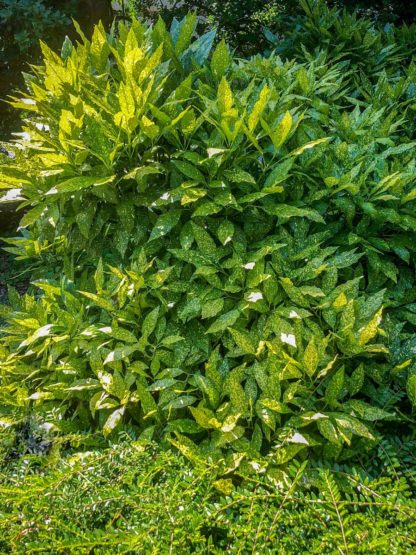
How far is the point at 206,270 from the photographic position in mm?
2379

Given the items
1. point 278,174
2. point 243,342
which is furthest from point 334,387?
point 278,174

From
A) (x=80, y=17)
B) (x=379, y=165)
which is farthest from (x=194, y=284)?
(x=80, y=17)

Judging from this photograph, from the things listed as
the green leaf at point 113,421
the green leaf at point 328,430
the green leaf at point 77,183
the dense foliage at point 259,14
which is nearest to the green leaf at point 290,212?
the green leaf at point 77,183

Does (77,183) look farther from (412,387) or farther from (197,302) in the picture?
(412,387)

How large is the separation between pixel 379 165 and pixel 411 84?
1.32 meters

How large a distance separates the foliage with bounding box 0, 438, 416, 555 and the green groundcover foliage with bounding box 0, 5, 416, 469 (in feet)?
0.87

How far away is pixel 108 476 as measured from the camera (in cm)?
191

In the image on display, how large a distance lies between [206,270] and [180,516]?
1.08 meters

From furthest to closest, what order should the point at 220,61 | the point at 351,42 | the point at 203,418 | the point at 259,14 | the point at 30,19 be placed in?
the point at 259,14, the point at 30,19, the point at 351,42, the point at 220,61, the point at 203,418

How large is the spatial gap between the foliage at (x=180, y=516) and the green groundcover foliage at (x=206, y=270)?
0.27m

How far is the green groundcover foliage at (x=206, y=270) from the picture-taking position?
A: 2.15 meters

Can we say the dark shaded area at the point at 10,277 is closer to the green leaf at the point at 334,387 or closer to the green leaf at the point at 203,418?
the green leaf at the point at 203,418

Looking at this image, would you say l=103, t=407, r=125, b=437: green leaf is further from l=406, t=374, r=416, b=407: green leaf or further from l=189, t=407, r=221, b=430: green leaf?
l=406, t=374, r=416, b=407: green leaf

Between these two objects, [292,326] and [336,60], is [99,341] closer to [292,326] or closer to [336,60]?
[292,326]
